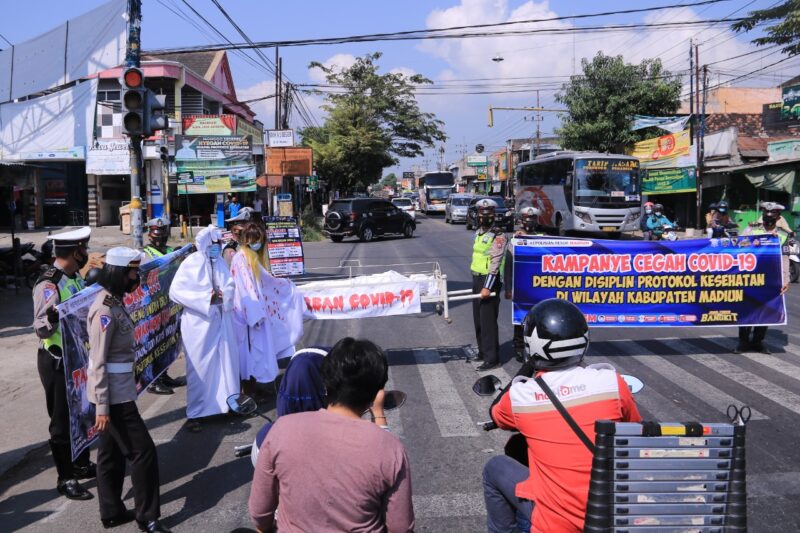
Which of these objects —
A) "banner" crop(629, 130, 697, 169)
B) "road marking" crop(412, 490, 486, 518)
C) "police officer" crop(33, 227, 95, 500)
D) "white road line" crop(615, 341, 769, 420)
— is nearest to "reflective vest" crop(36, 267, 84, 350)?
"police officer" crop(33, 227, 95, 500)

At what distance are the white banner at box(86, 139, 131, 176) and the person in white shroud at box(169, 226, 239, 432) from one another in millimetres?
26372

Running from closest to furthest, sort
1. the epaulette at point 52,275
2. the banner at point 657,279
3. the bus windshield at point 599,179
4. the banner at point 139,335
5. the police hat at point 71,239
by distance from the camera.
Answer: the banner at point 139,335 → the epaulette at point 52,275 → the police hat at point 71,239 → the banner at point 657,279 → the bus windshield at point 599,179

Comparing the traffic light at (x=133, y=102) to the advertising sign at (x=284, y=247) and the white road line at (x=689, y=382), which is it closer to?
the advertising sign at (x=284, y=247)

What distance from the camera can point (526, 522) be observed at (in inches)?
111

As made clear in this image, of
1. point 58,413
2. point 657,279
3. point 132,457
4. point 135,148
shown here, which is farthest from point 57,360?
point 657,279

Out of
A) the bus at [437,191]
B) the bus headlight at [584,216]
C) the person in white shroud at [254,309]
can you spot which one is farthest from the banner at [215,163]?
the bus at [437,191]

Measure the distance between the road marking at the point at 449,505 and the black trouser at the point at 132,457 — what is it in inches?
65.4

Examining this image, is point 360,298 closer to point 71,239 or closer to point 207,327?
point 207,327

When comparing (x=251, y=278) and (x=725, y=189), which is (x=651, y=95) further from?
(x=251, y=278)

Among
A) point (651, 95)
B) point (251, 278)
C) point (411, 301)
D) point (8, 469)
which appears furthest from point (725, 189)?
point (8, 469)

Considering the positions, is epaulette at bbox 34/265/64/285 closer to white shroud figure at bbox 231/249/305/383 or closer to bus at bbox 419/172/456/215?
white shroud figure at bbox 231/249/305/383

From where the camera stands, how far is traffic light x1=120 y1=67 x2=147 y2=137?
30.4 ft

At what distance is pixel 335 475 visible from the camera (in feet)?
7.13

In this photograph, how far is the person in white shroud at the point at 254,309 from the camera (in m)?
6.37
